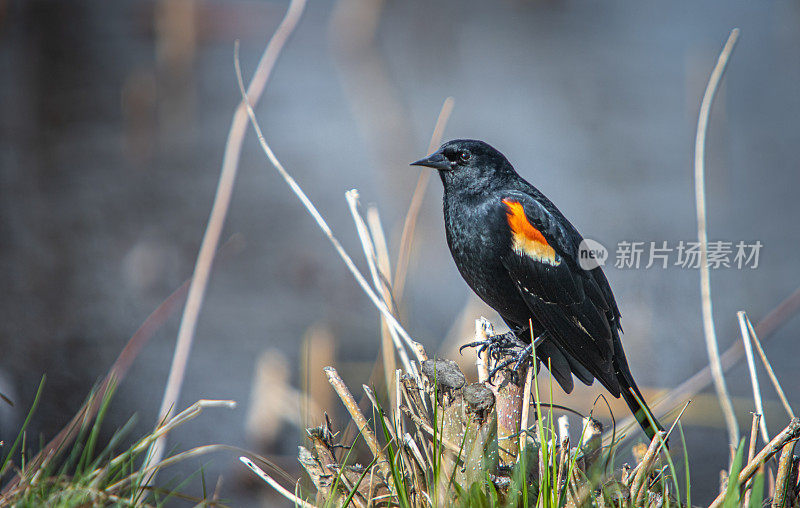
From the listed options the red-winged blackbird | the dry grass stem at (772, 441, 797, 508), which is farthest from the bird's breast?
the dry grass stem at (772, 441, 797, 508)

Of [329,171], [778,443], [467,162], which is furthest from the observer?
[329,171]

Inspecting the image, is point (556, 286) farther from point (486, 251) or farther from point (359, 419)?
point (359, 419)

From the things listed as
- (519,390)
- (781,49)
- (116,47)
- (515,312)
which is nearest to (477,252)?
(515,312)

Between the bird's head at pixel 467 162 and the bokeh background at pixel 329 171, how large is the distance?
527 mm

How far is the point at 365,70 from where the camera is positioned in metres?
6.89

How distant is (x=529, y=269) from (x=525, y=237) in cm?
11

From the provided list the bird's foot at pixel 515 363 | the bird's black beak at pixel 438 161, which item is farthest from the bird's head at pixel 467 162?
the bird's foot at pixel 515 363

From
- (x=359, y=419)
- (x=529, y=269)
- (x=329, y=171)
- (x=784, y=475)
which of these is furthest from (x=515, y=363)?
(x=329, y=171)

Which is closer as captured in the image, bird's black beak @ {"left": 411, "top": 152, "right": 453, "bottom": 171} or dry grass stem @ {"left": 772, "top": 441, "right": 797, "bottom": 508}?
dry grass stem @ {"left": 772, "top": 441, "right": 797, "bottom": 508}

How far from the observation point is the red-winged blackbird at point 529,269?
2.35 metres

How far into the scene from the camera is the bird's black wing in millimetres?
2348

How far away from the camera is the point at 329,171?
781 cm

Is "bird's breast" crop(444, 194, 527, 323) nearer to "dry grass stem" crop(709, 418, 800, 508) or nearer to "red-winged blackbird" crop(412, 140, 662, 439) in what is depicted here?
"red-winged blackbird" crop(412, 140, 662, 439)

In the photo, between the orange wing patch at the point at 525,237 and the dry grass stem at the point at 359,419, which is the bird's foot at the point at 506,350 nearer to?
the orange wing patch at the point at 525,237
